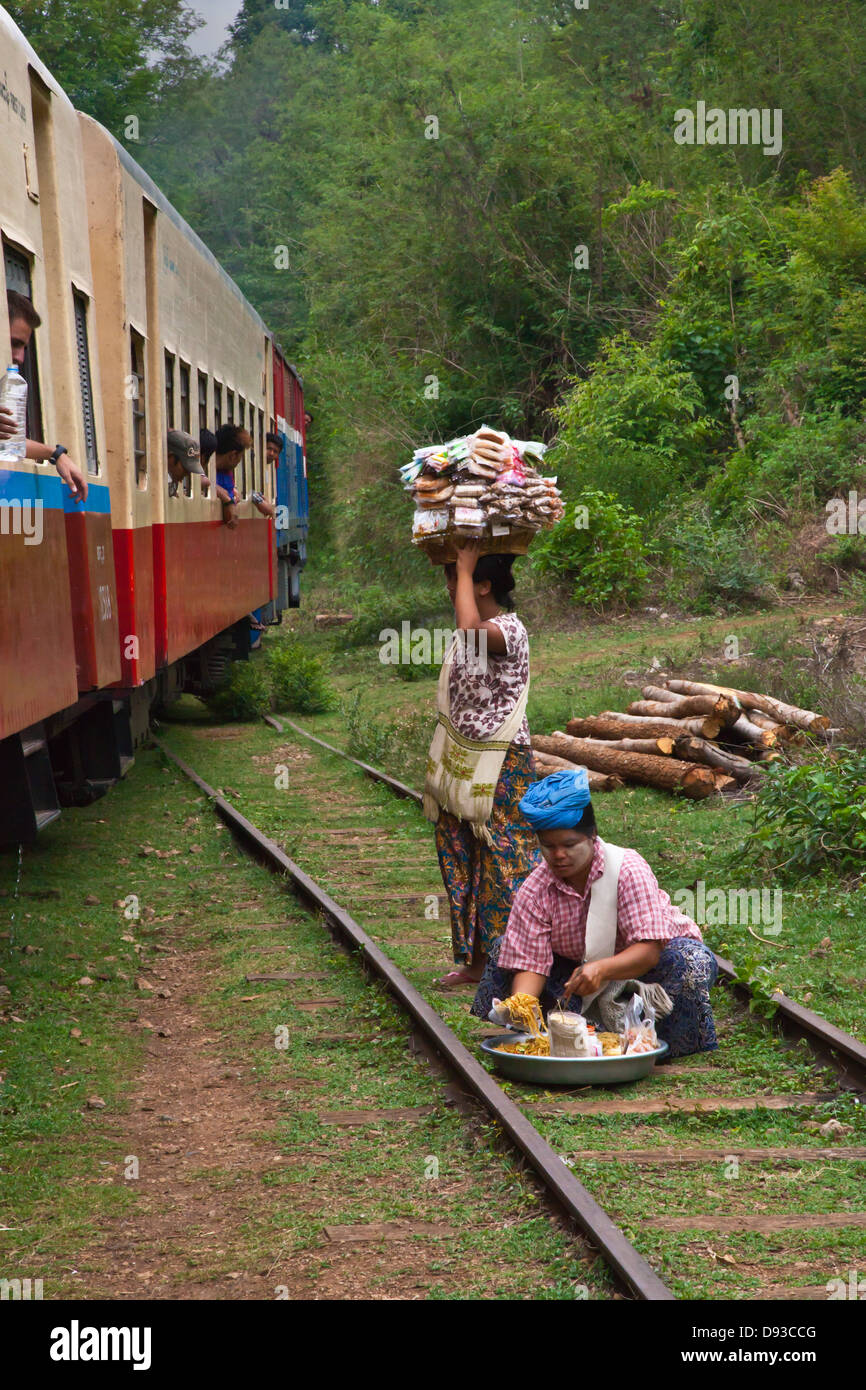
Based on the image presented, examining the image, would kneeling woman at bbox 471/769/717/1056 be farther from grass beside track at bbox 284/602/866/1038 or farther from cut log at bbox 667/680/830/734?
cut log at bbox 667/680/830/734

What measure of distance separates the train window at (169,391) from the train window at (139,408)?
2.66 feet

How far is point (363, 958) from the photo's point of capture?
22.6ft

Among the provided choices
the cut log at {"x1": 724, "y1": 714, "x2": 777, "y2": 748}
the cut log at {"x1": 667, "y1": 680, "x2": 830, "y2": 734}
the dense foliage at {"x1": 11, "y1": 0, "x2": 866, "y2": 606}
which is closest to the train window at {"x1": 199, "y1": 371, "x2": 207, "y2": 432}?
the cut log at {"x1": 667, "y1": 680, "x2": 830, "y2": 734}

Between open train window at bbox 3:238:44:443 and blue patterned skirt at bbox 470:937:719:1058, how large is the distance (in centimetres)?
283

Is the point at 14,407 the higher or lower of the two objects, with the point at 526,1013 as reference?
higher

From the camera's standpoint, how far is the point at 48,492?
18.4ft

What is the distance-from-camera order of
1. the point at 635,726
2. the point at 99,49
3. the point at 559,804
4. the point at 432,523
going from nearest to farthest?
1. the point at 559,804
2. the point at 432,523
3. the point at 635,726
4. the point at 99,49

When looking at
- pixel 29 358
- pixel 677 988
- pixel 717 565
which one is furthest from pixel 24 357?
pixel 717 565

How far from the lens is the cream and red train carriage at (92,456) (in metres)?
5.38

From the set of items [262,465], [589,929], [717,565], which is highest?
[262,465]

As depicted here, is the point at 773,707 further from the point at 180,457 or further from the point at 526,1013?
the point at 526,1013

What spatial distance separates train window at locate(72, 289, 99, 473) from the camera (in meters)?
6.65

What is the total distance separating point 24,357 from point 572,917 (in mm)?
2998

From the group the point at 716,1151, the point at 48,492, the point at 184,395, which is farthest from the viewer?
the point at 184,395
